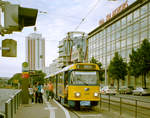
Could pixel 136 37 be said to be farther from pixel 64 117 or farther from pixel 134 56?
pixel 64 117

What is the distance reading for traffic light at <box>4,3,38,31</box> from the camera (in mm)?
3699

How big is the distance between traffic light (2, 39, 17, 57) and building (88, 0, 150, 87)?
43.8 m

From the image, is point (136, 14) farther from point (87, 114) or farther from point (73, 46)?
point (87, 114)

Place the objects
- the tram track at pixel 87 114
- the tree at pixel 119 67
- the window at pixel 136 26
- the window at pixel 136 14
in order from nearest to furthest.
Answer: the tram track at pixel 87 114, the window at pixel 136 26, the window at pixel 136 14, the tree at pixel 119 67

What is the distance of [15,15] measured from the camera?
12.1 feet

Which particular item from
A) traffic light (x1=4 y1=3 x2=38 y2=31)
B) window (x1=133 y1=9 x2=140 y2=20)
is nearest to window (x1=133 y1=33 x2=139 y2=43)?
window (x1=133 y1=9 x2=140 y2=20)

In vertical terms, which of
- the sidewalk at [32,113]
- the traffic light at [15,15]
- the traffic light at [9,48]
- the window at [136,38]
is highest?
the window at [136,38]

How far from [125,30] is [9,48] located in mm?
54122

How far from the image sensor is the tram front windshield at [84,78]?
16312 mm

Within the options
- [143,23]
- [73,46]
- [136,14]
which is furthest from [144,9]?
[73,46]

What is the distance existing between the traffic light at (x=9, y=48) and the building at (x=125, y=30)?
144 feet

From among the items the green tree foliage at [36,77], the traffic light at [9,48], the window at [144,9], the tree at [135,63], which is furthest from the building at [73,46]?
the traffic light at [9,48]

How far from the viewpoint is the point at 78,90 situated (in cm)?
1602

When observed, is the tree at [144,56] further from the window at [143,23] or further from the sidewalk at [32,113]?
the sidewalk at [32,113]
